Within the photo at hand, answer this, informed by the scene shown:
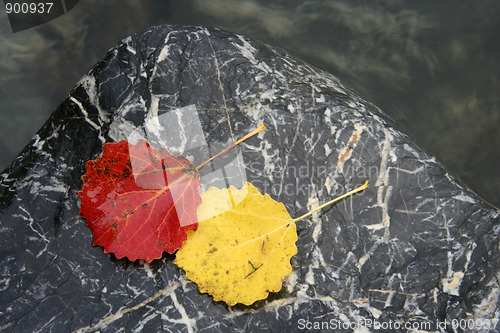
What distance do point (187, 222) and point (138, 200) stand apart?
27 cm

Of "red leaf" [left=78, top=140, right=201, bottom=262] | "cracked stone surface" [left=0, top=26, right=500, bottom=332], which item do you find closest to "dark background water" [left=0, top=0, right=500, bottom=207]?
"cracked stone surface" [left=0, top=26, right=500, bottom=332]

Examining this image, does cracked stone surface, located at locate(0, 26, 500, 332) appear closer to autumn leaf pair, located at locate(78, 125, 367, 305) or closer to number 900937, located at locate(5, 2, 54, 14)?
autumn leaf pair, located at locate(78, 125, 367, 305)

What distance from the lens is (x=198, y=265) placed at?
2092 mm

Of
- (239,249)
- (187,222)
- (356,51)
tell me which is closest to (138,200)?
(187,222)

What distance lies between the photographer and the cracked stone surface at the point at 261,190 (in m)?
2.15

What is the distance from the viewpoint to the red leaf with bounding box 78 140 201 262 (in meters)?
2.14

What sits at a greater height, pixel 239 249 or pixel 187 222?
pixel 187 222

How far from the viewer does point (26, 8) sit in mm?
4246

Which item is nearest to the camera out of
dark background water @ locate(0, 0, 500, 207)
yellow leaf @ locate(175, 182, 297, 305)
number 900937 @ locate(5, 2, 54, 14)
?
yellow leaf @ locate(175, 182, 297, 305)

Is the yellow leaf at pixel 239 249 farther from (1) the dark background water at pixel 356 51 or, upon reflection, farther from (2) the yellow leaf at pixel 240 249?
(1) the dark background water at pixel 356 51

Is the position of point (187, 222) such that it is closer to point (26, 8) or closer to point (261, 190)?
point (261, 190)

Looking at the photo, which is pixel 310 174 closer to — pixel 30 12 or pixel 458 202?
pixel 458 202

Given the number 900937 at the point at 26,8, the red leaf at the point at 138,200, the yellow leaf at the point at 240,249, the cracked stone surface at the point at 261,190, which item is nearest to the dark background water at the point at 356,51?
the number 900937 at the point at 26,8

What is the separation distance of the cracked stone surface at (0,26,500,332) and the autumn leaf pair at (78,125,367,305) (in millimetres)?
132
